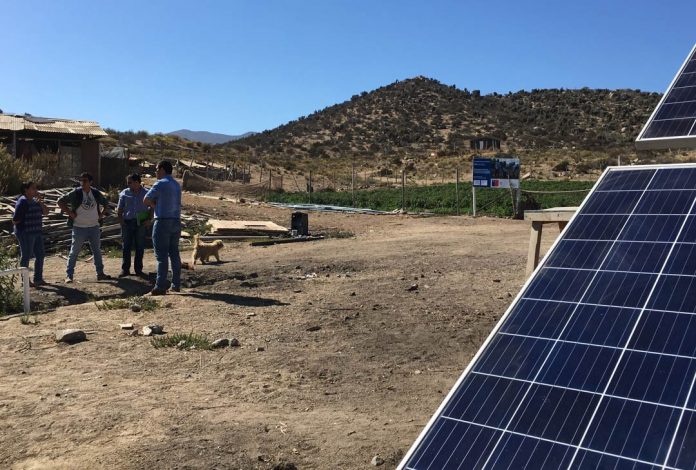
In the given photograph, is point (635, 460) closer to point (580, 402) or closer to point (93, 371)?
point (580, 402)

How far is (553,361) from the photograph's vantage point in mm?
3605

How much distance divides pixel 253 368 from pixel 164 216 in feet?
13.8

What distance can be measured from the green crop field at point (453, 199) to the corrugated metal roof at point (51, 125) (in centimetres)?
993

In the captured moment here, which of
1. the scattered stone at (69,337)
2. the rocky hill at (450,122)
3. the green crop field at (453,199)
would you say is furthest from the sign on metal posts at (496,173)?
the rocky hill at (450,122)

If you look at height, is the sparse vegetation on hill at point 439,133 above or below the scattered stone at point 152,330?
above

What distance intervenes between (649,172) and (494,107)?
101 metres

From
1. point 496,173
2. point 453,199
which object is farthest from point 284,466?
point 453,199

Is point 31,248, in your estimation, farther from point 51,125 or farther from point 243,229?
point 51,125

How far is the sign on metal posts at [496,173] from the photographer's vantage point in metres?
26.9

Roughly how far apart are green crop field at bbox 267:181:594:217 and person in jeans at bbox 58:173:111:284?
17.7 metres

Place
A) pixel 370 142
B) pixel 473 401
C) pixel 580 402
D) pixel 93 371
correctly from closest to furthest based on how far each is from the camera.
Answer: pixel 580 402 → pixel 473 401 → pixel 93 371 → pixel 370 142

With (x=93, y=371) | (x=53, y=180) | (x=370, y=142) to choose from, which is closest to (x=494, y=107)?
(x=370, y=142)

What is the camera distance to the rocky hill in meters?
82.4

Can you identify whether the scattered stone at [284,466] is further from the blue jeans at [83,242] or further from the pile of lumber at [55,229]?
the pile of lumber at [55,229]
